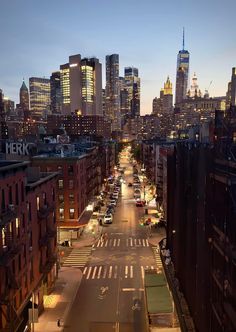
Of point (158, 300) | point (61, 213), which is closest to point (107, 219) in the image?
point (61, 213)

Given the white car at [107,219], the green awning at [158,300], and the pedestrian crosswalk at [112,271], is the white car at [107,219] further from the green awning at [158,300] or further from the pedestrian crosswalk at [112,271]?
the green awning at [158,300]

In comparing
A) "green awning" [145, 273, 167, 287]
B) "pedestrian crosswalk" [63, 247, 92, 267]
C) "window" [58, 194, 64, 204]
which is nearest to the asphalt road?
"pedestrian crosswalk" [63, 247, 92, 267]

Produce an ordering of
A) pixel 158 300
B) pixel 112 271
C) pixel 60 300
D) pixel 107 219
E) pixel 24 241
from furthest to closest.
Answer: pixel 107 219
pixel 112 271
pixel 60 300
pixel 24 241
pixel 158 300

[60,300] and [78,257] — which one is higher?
[60,300]

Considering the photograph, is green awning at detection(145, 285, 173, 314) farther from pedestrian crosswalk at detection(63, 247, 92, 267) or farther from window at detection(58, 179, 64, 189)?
window at detection(58, 179, 64, 189)

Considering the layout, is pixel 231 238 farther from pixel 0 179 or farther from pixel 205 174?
pixel 0 179

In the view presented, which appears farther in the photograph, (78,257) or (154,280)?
(78,257)

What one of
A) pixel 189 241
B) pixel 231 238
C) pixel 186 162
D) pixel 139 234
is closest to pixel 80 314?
pixel 189 241

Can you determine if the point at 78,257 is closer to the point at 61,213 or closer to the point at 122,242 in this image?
the point at 122,242
